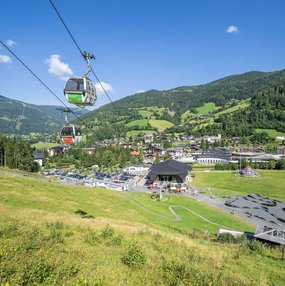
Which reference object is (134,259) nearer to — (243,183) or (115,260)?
(115,260)

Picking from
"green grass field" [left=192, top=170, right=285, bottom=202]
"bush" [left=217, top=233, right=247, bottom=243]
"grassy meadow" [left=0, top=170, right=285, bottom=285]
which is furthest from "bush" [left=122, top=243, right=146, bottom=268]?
"green grass field" [left=192, top=170, right=285, bottom=202]

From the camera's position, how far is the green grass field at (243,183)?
2756 inches

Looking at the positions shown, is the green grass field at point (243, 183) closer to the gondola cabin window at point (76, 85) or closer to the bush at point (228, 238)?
the bush at point (228, 238)

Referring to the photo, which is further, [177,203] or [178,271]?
[177,203]

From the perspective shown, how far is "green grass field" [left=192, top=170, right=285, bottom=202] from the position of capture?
2756 inches

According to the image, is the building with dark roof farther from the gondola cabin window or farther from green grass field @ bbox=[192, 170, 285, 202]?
the gondola cabin window

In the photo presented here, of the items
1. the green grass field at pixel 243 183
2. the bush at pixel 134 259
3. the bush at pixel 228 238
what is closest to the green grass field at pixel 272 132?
the green grass field at pixel 243 183

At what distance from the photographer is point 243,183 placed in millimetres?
80562

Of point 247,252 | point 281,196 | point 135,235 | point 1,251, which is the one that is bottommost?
point 281,196

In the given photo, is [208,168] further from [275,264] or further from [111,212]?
[275,264]

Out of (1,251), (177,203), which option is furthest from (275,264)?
(177,203)

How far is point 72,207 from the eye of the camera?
24359 mm

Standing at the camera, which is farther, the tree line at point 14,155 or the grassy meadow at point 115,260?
the tree line at point 14,155

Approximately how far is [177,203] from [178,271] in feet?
142
